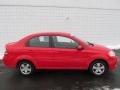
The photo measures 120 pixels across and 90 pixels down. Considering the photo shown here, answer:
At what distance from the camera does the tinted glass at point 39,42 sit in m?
10.4

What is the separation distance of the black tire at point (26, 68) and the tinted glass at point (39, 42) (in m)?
0.68

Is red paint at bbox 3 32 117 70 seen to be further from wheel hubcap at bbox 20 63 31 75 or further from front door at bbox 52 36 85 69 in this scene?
wheel hubcap at bbox 20 63 31 75

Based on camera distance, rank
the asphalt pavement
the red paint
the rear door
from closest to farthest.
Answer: the asphalt pavement, the red paint, the rear door

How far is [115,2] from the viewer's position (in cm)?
1723

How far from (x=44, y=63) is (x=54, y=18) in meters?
6.09

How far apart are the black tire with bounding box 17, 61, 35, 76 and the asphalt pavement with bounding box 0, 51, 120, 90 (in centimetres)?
18

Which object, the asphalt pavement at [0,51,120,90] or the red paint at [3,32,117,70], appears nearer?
the asphalt pavement at [0,51,120,90]

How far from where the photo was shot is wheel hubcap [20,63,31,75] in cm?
1039

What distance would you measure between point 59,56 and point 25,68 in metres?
1.29

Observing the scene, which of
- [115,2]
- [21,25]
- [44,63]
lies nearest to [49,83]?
[44,63]

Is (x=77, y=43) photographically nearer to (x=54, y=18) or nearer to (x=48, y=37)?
(x=48, y=37)

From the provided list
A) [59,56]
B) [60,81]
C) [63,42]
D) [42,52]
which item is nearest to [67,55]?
[59,56]

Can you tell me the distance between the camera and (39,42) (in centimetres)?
1048

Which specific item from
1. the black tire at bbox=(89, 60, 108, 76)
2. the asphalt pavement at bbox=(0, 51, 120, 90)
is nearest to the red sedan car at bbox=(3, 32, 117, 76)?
the black tire at bbox=(89, 60, 108, 76)
